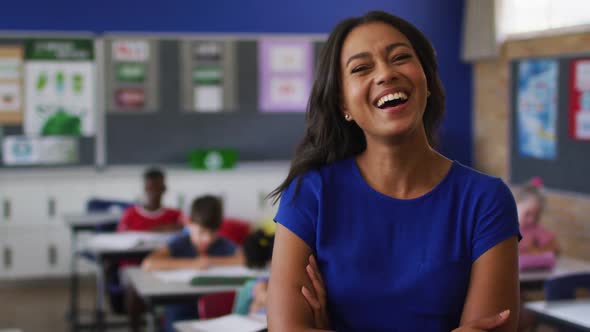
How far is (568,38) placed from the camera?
6.41m

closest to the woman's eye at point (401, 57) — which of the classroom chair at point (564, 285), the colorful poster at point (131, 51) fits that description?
the classroom chair at point (564, 285)

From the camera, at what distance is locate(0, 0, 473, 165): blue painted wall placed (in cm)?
720

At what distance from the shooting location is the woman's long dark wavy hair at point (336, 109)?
4.97 ft

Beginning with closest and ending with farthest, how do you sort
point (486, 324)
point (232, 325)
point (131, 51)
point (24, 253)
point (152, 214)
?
point (486, 324) < point (232, 325) < point (152, 214) < point (24, 253) < point (131, 51)

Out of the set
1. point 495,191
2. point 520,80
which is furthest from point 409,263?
point 520,80

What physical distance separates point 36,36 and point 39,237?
5.51ft

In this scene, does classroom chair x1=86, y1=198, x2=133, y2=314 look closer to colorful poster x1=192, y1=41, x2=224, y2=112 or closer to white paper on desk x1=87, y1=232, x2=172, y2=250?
white paper on desk x1=87, y1=232, x2=172, y2=250

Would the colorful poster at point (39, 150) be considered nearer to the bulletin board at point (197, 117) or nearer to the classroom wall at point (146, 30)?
the classroom wall at point (146, 30)

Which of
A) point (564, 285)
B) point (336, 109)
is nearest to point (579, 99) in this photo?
point (564, 285)

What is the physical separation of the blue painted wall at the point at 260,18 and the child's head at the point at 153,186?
2.00m

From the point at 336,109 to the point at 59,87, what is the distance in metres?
5.91

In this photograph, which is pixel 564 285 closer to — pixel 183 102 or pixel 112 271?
pixel 112 271

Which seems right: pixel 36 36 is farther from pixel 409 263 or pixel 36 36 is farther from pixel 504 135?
pixel 409 263

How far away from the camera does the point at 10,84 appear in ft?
22.9
